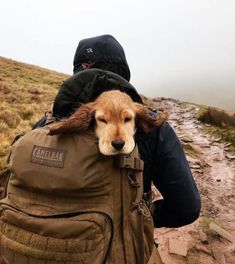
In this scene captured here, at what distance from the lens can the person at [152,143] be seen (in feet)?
7.53

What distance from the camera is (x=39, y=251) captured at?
2.07 metres

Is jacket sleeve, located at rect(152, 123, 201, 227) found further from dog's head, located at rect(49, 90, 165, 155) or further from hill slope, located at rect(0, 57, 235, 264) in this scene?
hill slope, located at rect(0, 57, 235, 264)

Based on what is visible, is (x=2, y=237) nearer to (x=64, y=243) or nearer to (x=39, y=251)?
(x=39, y=251)

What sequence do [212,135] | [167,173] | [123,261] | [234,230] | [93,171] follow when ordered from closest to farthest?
1. [93,171]
2. [123,261]
3. [167,173]
4. [234,230]
5. [212,135]

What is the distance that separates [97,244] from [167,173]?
2.45ft

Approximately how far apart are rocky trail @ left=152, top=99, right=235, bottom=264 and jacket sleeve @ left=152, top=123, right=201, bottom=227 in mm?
2956

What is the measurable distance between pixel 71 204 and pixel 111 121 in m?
0.57

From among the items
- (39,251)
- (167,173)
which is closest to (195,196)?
(167,173)

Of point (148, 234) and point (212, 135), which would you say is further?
point (212, 135)

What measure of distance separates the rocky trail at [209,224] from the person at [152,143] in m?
2.96

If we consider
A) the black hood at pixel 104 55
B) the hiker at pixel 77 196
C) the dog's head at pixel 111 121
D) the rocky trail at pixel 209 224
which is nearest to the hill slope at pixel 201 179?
the rocky trail at pixel 209 224

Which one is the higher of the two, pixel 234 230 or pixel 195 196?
pixel 195 196

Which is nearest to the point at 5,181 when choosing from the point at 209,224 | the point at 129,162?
the point at 129,162

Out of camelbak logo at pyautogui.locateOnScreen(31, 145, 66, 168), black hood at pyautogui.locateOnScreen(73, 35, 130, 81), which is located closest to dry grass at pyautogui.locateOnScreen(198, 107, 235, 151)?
black hood at pyautogui.locateOnScreen(73, 35, 130, 81)
